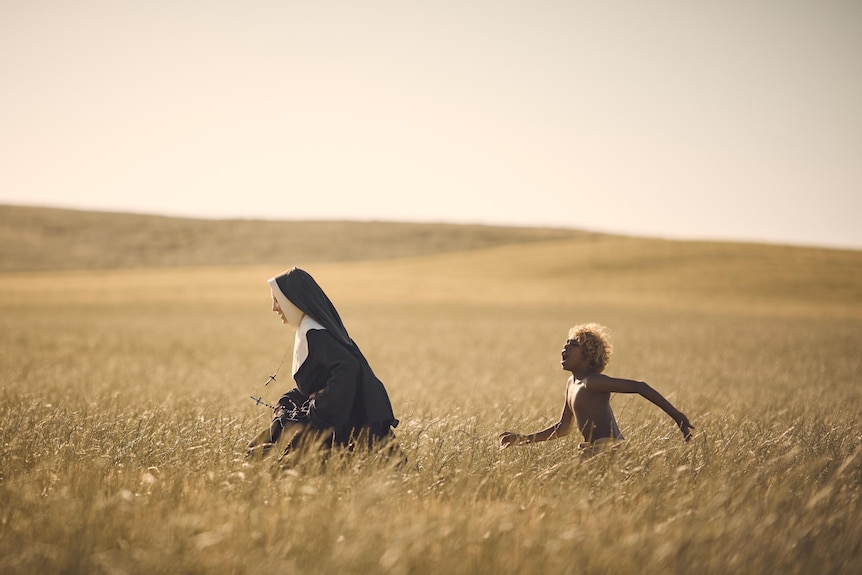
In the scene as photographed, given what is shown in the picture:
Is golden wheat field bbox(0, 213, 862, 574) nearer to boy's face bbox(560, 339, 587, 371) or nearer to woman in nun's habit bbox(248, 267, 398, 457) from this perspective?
woman in nun's habit bbox(248, 267, 398, 457)

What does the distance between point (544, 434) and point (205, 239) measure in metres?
65.3

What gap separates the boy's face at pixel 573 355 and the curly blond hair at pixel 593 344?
3cm

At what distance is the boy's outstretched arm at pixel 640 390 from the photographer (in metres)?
4.43

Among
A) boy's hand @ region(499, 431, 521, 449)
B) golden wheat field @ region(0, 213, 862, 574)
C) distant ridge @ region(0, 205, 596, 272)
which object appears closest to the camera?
golden wheat field @ region(0, 213, 862, 574)

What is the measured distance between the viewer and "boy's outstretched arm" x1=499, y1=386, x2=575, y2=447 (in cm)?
468

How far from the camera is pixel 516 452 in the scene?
191 inches

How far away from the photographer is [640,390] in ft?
14.6

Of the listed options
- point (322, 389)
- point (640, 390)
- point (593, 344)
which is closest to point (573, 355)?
point (593, 344)

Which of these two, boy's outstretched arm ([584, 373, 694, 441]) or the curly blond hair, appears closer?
boy's outstretched arm ([584, 373, 694, 441])

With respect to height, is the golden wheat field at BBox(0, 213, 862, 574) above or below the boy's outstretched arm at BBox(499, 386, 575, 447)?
below

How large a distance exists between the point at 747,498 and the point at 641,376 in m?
10.1

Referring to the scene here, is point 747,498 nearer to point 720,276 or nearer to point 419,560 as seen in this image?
point 419,560

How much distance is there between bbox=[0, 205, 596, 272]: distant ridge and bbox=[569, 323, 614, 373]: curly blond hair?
175ft

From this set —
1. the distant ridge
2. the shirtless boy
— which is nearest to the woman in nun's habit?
→ the shirtless boy
